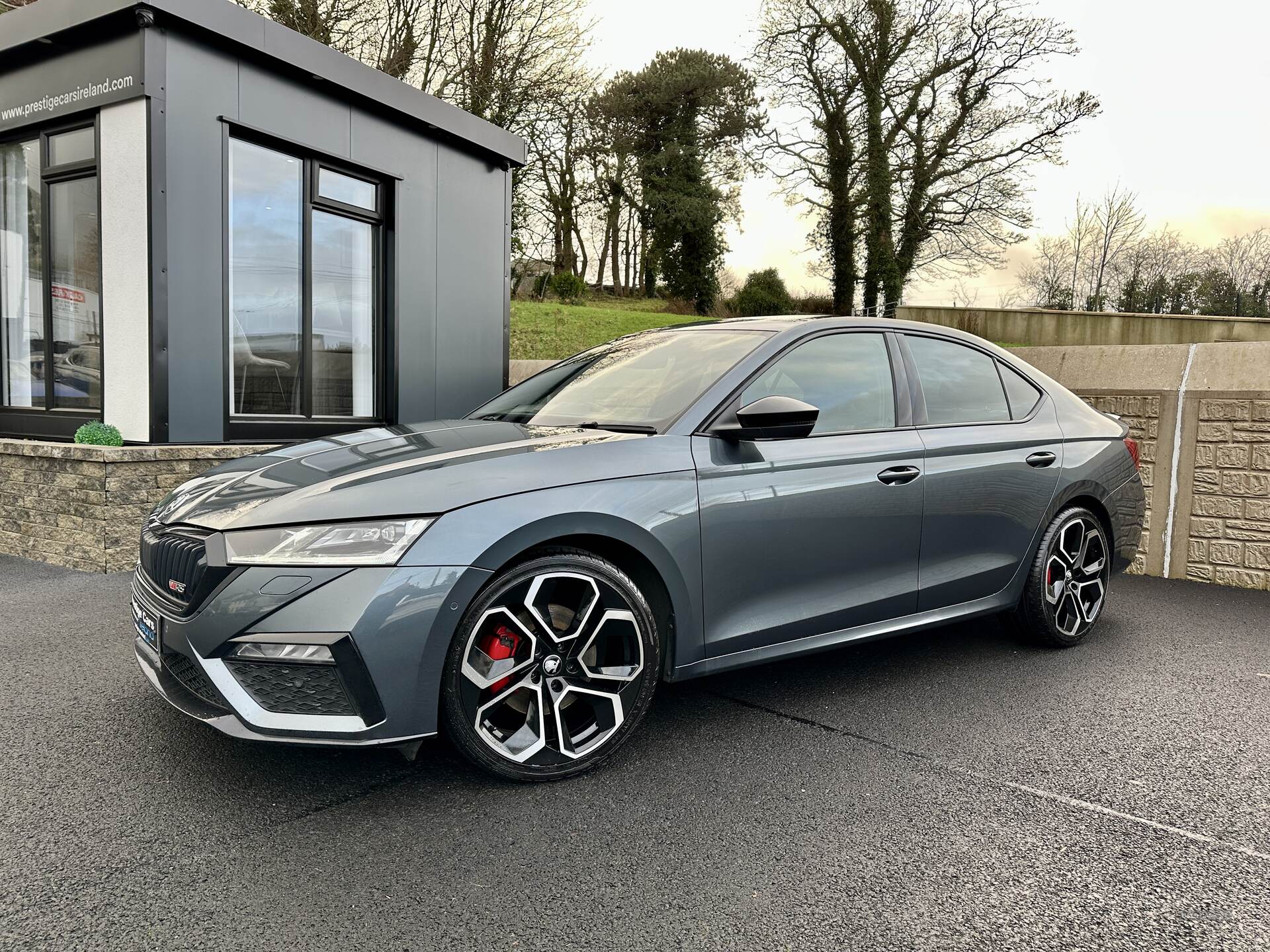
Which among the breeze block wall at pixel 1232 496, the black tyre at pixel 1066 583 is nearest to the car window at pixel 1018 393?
the black tyre at pixel 1066 583

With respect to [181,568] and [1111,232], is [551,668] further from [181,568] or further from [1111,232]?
[1111,232]

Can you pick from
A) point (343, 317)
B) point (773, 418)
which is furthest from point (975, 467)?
point (343, 317)

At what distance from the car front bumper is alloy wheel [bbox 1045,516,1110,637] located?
314 centimetres

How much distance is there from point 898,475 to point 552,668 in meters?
1.70

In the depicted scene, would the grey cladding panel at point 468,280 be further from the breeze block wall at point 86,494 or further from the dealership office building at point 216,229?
the breeze block wall at point 86,494

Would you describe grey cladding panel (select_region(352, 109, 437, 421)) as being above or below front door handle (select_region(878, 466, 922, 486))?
above

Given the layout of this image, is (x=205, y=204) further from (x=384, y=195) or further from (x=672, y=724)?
(x=672, y=724)

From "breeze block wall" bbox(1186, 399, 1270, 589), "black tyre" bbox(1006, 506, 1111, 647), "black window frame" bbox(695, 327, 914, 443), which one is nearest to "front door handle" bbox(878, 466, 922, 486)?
"black window frame" bbox(695, 327, 914, 443)

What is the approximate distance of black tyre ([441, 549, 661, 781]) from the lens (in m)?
2.61

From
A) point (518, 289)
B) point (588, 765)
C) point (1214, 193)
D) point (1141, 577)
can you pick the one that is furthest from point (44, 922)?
point (1214, 193)

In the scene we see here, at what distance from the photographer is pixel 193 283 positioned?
6594mm

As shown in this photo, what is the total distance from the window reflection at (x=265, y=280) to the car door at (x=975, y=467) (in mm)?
5547

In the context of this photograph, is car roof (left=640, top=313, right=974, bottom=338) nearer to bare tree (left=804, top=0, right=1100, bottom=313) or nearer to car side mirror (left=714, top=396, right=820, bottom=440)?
car side mirror (left=714, top=396, right=820, bottom=440)

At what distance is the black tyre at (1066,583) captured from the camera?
13.9 ft
